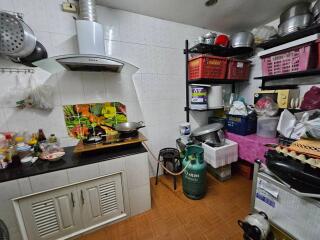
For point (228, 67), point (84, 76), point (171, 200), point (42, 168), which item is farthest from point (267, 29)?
point (42, 168)

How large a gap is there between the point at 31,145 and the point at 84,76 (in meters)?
0.79

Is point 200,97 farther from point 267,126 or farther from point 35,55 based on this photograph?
point 35,55

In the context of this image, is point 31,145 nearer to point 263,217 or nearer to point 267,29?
point 263,217

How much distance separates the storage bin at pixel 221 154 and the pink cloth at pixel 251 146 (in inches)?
2.5

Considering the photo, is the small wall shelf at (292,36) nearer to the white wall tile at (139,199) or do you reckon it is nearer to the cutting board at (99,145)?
the cutting board at (99,145)

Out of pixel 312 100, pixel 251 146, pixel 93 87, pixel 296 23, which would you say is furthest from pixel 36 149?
pixel 296 23

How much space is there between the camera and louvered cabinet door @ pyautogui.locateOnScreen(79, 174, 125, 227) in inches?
46.6

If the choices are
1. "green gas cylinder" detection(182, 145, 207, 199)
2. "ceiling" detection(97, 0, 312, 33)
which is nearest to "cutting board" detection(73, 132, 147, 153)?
"green gas cylinder" detection(182, 145, 207, 199)

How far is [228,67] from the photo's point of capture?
188 centimetres

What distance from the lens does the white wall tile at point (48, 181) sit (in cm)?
101

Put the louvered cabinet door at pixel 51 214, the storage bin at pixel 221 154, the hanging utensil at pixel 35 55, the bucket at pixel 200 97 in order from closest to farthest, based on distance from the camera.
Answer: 1. the louvered cabinet door at pixel 51 214
2. the hanging utensil at pixel 35 55
3. the storage bin at pixel 221 154
4. the bucket at pixel 200 97

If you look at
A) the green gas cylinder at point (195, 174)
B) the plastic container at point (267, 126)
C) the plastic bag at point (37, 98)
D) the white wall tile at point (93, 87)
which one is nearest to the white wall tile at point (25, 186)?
the plastic bag at point (37, 98)

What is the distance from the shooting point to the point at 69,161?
117 cm

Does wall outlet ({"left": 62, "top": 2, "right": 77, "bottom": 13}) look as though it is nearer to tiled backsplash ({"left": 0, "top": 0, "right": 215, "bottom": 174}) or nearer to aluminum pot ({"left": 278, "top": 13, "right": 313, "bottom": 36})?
tiled backsplash ({"left": 0, "top": 0, "right": 215, "bottom": 174})
